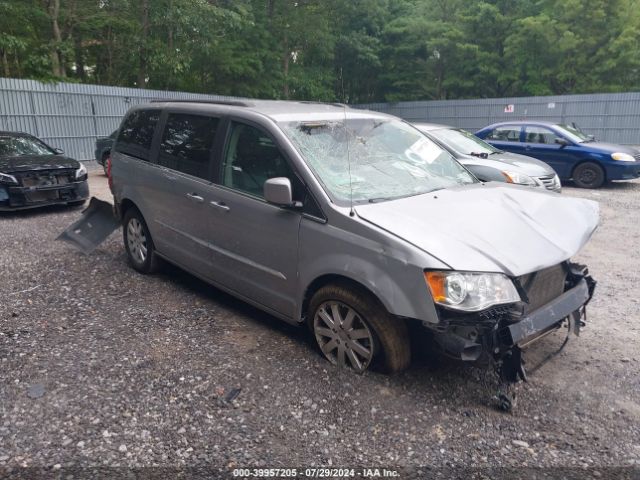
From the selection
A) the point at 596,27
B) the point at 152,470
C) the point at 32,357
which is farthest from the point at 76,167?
the point at 596,27

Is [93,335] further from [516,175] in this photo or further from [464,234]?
[516,175]

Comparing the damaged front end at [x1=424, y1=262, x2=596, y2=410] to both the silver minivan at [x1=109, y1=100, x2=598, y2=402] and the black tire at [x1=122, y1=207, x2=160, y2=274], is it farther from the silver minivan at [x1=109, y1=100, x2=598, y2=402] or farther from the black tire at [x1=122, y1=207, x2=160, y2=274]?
the black tire at [x1=122, y1=207, x2=160, y2=274]

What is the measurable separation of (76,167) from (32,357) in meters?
6.13

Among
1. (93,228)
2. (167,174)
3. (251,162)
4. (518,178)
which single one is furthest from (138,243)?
(518,178)

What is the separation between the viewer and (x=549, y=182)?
8.69 m

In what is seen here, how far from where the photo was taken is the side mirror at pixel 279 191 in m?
3.38

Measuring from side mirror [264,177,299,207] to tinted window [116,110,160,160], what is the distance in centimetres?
226

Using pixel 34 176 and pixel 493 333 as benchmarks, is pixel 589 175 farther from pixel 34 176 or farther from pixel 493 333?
pixel 34 176

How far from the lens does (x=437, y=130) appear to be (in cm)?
969

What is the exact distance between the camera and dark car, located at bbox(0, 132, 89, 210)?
8.05 m

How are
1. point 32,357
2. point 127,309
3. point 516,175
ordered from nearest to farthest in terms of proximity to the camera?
point 32,357 < point 127,309 < point 516,175

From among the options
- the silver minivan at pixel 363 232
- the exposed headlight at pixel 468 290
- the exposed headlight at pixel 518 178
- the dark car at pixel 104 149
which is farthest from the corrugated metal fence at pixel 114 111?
the exposed headlight at pixel 468 290

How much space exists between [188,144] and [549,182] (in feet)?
21.5

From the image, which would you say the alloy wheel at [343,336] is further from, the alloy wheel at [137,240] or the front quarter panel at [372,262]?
the alloy wheel at [137,240]
